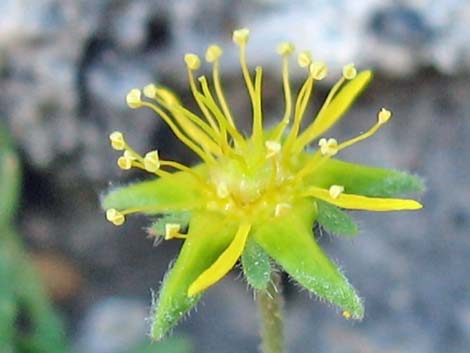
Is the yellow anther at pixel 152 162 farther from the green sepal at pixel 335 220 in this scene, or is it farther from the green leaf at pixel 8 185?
the green leaf at pixel 8 185

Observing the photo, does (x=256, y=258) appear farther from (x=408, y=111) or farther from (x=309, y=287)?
(x=408, y=111)

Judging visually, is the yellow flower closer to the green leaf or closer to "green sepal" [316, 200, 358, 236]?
"green sepal" [316, 200, 358, 236]

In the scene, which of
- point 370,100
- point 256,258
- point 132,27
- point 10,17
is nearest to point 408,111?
point 370,100

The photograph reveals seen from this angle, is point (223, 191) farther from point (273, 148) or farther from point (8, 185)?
point (8, 185)

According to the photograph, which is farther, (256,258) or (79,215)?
(79,215)

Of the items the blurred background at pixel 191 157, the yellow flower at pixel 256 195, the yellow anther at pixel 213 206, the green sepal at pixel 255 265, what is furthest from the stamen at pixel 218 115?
the blurred background at pixel 191 157

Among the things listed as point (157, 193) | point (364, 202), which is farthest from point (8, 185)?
point (364, 202)
